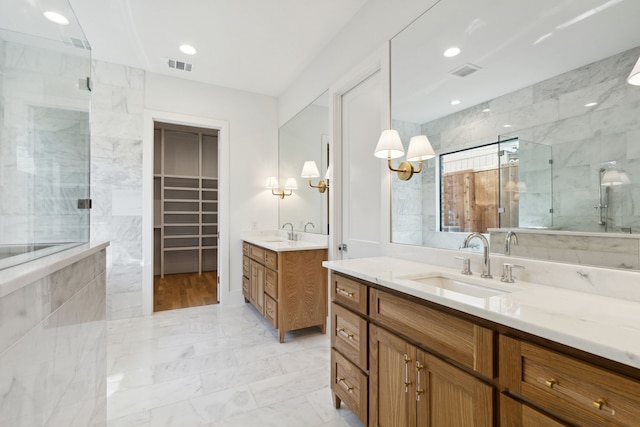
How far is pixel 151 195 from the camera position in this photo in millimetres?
3566

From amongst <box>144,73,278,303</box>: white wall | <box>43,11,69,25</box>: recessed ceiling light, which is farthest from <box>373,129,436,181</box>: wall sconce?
<box>144,73,278,303</box>: white wall

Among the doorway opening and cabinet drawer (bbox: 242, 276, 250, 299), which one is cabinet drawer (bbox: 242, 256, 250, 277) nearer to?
cabinet drawer (bbox: 242, 276, 250, 299)

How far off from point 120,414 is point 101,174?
266 cm

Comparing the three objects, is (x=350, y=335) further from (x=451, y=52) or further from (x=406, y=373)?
(x=451, y=52)

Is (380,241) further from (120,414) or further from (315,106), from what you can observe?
(120,414)

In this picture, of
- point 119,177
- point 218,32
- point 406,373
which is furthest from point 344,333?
point 119,177

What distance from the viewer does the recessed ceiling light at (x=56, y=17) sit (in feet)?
4.13

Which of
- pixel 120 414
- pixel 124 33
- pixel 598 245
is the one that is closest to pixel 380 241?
pixel 598 245

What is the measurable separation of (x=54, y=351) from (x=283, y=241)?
2813mm

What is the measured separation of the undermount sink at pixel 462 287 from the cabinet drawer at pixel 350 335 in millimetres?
379

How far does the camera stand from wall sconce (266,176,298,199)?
148 inches

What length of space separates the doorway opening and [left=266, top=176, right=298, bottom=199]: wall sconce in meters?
2.11

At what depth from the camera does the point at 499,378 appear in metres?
0.90

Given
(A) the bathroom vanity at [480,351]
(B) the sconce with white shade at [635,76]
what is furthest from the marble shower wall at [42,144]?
(B) the sconce with white shade at [635,76]
